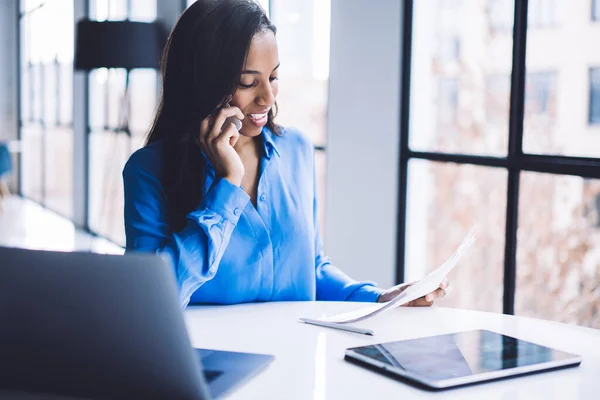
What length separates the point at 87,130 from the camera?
25.5ft

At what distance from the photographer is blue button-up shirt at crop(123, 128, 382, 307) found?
1.63 metres

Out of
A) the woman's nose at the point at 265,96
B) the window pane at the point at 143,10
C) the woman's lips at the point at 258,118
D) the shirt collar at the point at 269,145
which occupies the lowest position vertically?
the shirt collar at the point at 269,145

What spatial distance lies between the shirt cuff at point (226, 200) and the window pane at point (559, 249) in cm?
122

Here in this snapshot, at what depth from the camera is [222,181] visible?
1.71m

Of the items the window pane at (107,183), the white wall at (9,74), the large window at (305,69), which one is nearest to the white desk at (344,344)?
the large window at (305,69)

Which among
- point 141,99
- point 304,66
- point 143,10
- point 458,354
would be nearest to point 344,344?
point 458,354

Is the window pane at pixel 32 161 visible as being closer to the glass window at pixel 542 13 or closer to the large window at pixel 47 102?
the large window at pixel 47 102

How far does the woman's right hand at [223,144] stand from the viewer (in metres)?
1.75

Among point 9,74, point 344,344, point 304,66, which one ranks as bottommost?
point 344,344

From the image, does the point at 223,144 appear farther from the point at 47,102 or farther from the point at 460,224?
the point at 47,102

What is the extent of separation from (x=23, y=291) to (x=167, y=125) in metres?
1.04

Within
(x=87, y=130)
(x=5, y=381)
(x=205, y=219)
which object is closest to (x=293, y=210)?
(x=205, y=219)

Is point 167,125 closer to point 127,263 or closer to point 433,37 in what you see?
point 127,263

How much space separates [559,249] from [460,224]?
54 centimetres
